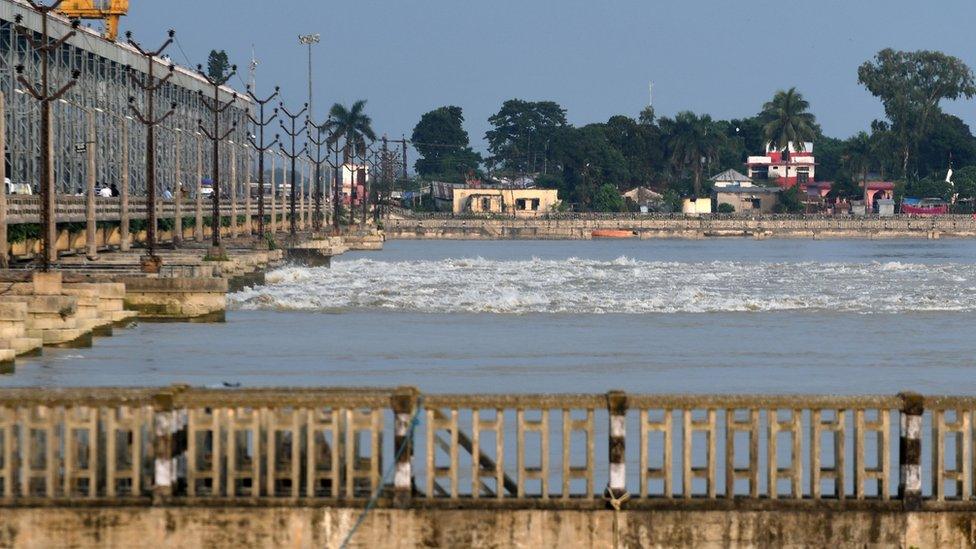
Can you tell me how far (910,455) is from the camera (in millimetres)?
12797

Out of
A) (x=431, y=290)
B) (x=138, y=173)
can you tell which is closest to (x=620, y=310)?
(x=431, y=290)

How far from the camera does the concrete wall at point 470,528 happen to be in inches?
493

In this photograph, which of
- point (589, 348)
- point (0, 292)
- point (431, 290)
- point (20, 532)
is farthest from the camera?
point (431, 290)

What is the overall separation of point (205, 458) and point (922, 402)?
5128mm

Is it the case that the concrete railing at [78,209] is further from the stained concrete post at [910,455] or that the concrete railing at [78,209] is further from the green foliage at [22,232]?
the stained concrete post at [910,455]

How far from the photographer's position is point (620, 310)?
176 ft

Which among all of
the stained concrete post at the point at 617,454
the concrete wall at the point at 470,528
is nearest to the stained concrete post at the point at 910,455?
the concrete wall at the point at 470,528

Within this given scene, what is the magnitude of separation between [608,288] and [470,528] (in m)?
57.5

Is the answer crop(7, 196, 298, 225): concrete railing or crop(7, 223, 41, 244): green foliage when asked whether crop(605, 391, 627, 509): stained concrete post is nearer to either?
crop(7, 196, 298, 225): concrete railing

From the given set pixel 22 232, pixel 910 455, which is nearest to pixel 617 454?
pixel 910 455

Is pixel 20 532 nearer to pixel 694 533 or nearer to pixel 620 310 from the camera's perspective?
pixel 694 533

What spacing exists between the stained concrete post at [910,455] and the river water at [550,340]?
52.7 feet

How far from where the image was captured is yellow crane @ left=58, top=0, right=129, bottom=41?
132 m

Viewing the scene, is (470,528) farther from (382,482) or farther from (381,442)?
(381,442)
